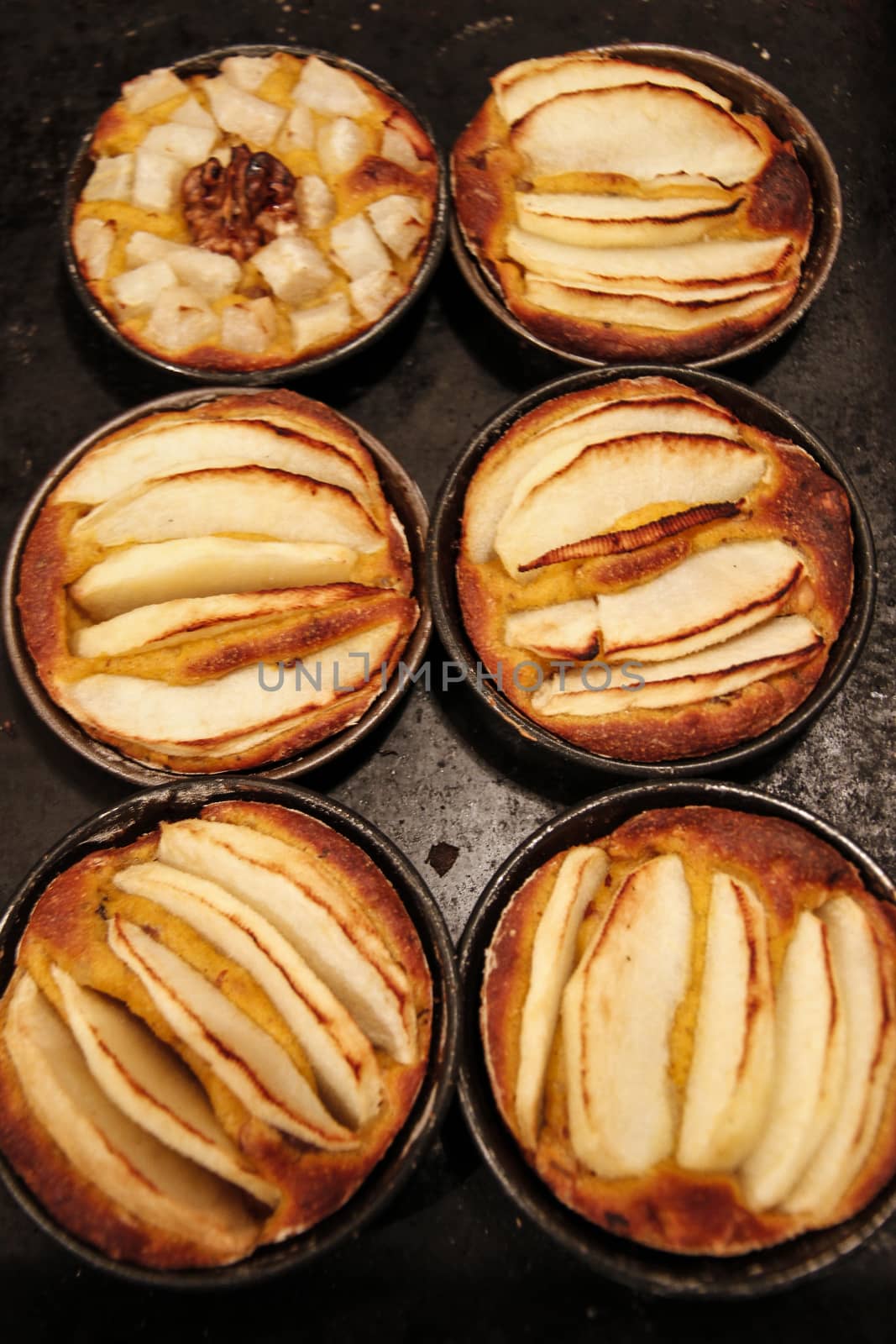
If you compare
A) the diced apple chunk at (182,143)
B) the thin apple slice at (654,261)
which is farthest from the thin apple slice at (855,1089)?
the diced apple chunk at (182,143)

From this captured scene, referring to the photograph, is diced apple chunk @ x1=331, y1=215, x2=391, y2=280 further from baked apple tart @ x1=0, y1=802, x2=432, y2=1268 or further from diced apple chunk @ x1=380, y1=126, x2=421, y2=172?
baked apple tart @ x1=0, y1=802, x2=432, y2=1268

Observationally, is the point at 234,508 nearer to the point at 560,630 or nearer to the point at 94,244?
the point at 560,630

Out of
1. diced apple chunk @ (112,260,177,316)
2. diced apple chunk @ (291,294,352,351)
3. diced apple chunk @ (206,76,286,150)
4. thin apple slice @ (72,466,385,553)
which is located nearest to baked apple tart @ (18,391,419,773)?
thin apple slice @ (72,466,385,553)

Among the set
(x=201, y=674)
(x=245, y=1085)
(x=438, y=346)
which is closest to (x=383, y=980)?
(x=245, y=1085)

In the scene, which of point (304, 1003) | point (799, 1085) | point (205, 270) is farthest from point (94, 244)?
point (799, 1085)

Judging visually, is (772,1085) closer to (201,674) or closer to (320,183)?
(201,674)

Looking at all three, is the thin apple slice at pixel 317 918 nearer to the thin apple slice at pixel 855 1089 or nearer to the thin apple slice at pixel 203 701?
the thin apple slice at pixel 203 701
